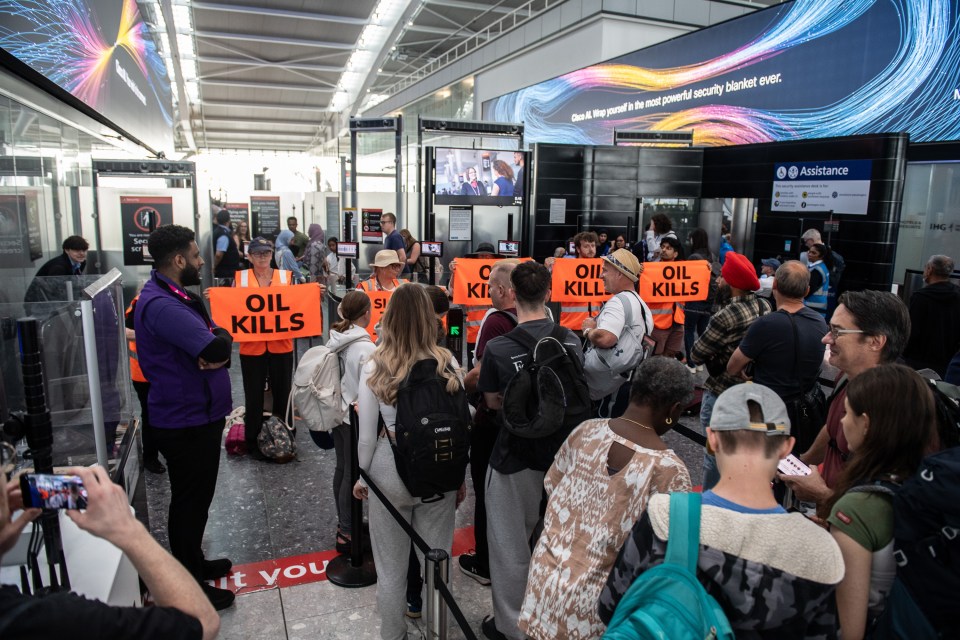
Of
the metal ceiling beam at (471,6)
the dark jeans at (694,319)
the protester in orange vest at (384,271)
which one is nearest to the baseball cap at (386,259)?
the protester in orange vest at (384,271)

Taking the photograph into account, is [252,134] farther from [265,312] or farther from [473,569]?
[473,569]

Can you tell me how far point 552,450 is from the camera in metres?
3.05

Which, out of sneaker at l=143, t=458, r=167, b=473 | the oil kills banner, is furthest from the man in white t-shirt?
the oil kills banner

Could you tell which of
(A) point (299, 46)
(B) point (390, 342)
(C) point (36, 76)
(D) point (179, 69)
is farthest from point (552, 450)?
(D) point (179, 69)

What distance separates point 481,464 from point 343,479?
90 centimetres

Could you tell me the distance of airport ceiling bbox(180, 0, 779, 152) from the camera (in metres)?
16.7

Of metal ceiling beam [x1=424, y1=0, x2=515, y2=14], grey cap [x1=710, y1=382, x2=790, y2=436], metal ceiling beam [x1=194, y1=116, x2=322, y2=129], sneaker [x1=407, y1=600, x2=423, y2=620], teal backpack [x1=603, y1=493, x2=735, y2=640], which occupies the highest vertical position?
metal ceiling beam [x1=424, y1=0, x2=515, y2=14]

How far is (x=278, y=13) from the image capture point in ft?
53.6

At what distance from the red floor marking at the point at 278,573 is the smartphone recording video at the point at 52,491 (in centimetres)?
262

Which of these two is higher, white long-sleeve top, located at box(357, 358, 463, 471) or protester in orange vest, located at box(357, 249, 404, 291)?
protester in orange vest, located at box(357, 249, 404, 291)

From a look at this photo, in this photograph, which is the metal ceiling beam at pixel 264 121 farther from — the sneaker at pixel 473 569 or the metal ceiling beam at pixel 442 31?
the sneaker at pixel 473 569

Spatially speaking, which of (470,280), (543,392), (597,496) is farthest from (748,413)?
(470,280)

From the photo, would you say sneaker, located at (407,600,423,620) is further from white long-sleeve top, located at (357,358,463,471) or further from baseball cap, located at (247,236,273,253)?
baseball cap, located at (247,236,273,253)

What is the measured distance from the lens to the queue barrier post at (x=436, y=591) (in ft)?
8.54
